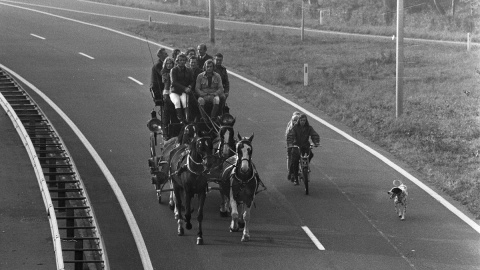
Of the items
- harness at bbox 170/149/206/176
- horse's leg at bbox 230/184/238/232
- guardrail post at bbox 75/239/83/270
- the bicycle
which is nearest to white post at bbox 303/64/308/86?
the bicycle

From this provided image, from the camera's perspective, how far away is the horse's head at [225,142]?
61.0ft

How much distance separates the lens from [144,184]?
21.7 metres

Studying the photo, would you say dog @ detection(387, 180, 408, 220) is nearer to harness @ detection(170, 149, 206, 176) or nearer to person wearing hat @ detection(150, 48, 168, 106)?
harness @ detection(170, 149, 206, 176)

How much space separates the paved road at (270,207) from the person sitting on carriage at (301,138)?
707 millimetres

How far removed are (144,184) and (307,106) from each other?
9.47 m

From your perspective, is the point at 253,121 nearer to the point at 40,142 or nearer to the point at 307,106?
the point at 307,106

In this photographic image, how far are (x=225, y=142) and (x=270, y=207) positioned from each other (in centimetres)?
193

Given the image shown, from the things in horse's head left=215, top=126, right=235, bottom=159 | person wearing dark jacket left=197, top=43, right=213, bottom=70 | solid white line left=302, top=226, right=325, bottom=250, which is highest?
person wearing dark jacket left=197, top=43, right=213, bottom=70

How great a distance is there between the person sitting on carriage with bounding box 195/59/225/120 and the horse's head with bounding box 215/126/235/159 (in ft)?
5.48

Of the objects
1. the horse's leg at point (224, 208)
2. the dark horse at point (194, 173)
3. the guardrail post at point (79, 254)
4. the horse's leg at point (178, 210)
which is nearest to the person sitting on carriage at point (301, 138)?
the horse's leg at point (224, 208)

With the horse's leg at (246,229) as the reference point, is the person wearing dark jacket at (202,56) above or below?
above

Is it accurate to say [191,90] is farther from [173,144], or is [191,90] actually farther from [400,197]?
[400,197]

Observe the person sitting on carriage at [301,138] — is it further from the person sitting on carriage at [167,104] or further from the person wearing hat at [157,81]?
the person wearing hat at [157,81]

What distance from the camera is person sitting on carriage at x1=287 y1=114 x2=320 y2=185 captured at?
69.6ft
